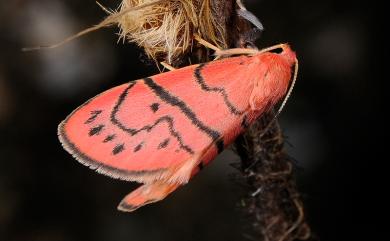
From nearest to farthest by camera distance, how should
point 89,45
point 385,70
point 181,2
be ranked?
point 181,2 → point 385,70 → point 89,45

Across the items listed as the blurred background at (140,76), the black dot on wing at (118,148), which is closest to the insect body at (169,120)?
the black dot on wing at (118,148)

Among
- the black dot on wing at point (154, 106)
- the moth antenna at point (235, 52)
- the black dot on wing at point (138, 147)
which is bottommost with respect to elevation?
the black dot on wing at point (138, 147)

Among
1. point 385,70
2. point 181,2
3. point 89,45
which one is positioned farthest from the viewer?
point 89,45

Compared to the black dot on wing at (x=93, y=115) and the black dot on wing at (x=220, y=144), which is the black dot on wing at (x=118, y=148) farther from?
the black dot on wing at (x=220, y=144)

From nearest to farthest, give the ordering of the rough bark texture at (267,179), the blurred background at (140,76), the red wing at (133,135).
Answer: the red wing at (133,135), the rough bark texture at (267,179), the blurred background at (140,76)

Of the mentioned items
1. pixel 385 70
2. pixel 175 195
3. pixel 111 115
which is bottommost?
pixel 175 195

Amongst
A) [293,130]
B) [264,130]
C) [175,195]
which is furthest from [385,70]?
[264,130]

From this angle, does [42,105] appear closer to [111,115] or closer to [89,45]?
[89,45]

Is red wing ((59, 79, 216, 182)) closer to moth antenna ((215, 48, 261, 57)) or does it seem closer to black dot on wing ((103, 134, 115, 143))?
black dot on wing ((103, 134, 115, 143))

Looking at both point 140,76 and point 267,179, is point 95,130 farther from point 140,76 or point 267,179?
point 140,76
